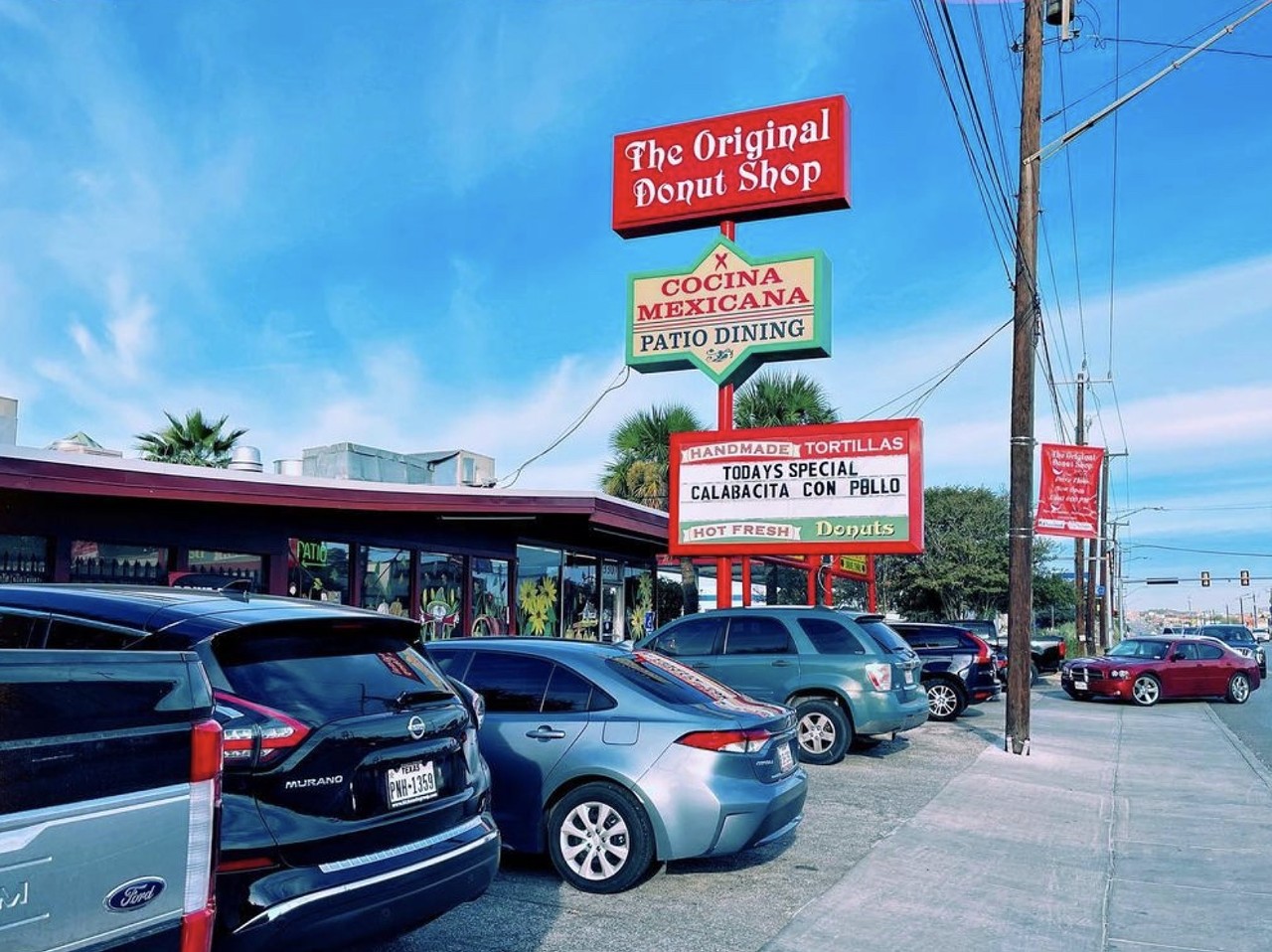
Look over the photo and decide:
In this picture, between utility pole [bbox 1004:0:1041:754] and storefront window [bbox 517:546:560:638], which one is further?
storefront window [bbox 517:546:560:638]

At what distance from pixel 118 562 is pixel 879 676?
880cm

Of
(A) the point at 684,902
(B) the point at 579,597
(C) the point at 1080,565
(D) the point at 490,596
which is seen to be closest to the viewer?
(A) the point at 684,902

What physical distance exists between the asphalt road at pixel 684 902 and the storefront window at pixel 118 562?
7.51m

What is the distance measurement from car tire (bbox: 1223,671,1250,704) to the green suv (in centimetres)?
1388

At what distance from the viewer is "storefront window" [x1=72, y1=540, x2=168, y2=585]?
12570 millimetres

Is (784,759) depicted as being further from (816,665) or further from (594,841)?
(816,665)

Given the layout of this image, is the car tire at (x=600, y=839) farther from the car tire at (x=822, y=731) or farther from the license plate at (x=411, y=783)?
the car tire at (x=822, y=731)

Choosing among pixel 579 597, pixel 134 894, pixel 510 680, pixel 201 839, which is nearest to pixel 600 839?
pixel 510 680

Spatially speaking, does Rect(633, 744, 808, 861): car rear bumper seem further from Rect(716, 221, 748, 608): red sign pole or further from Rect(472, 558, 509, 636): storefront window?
Rect(472, 558, 509, 636): storefront window

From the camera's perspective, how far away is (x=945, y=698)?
18719mm

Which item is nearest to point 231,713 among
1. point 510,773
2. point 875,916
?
point 510,773

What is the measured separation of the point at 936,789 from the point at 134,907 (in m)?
9.70

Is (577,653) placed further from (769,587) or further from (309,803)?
(769,587)

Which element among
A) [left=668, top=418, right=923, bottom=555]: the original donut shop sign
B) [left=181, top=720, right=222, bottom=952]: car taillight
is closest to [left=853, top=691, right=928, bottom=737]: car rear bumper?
[left=668, top=418, right=923, bottom=555]: the original donut shop sign
